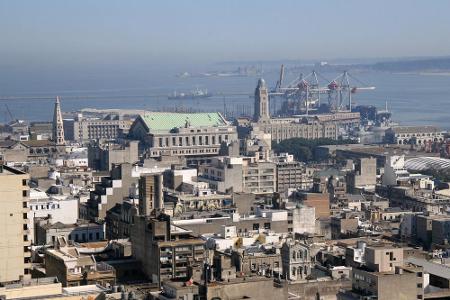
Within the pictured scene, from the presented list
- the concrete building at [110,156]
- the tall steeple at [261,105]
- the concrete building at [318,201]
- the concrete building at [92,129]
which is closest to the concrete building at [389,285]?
the concrete building at [318,201]

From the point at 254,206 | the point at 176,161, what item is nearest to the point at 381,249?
the point at 254,206

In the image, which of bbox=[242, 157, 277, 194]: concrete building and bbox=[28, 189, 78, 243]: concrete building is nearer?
bbox=[28, 189, 78, 243]: concrete building

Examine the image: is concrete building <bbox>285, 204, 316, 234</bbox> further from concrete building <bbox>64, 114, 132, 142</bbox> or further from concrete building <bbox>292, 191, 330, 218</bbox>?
concrete building <bbox>64, 114, 132, 142</bbox>

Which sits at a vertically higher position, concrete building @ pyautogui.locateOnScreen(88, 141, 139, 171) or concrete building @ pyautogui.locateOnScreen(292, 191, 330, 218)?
concrete building @ pyautogui.locateOnScreen(88, 141, 139, 171)

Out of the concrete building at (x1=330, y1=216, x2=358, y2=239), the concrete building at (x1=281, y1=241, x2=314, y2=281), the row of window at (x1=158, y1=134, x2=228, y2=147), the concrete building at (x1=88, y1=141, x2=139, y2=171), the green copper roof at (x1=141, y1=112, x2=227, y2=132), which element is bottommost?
the concrete building at (x1=330, y1=216, x2=358, y2=239)

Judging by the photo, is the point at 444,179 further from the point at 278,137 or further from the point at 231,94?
the point at 231,94

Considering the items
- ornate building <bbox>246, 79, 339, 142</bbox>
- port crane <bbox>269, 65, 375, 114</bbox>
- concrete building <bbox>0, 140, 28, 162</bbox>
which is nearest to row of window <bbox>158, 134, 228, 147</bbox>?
concrete building <bbox>0, 140, 28, 162</bbox>
